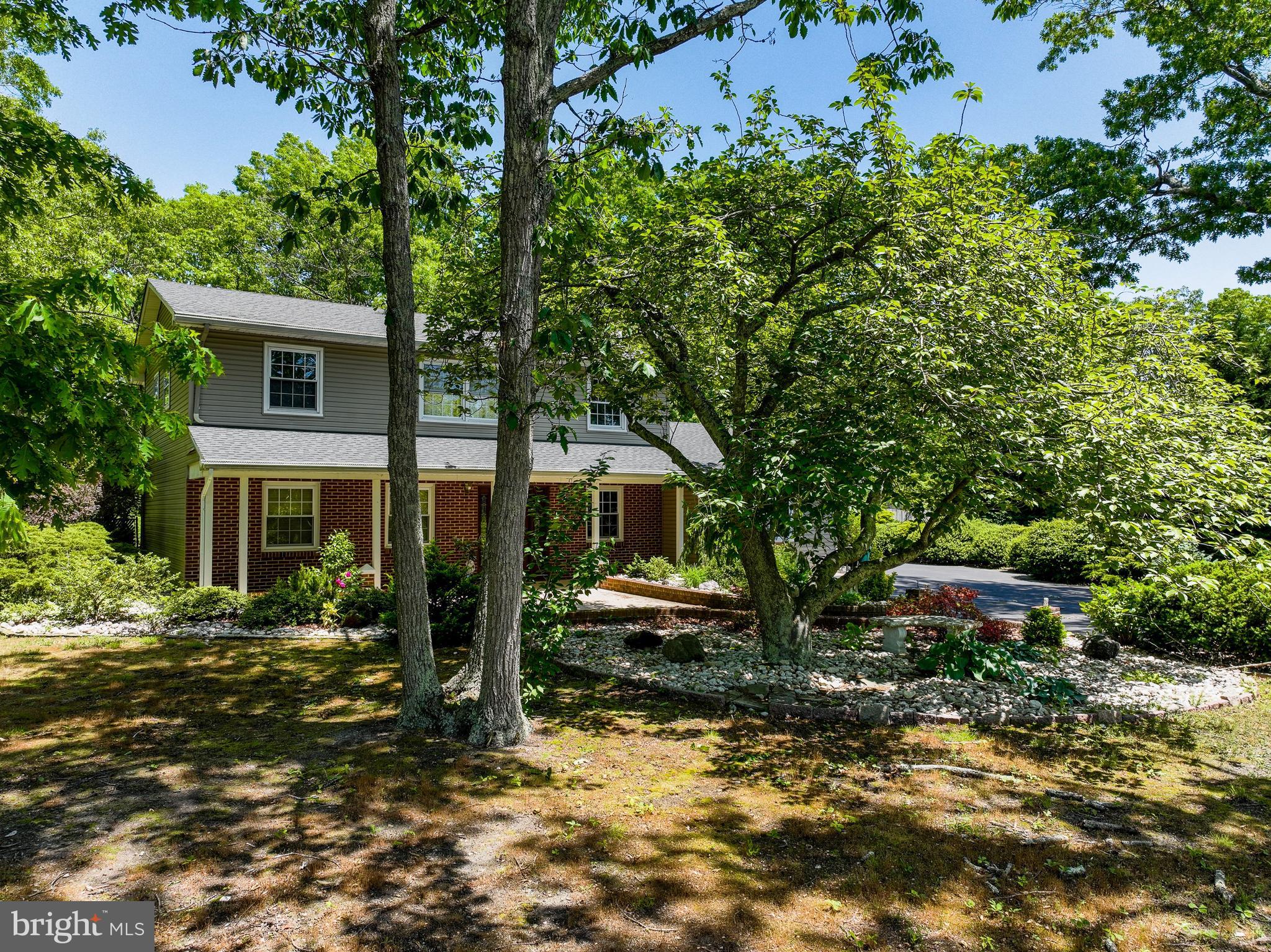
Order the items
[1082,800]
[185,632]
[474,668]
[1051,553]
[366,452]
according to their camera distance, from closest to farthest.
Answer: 1. [1082,800]
2. [474,668]
3. [185,632]
4. [366,452]
5. [1051,553]

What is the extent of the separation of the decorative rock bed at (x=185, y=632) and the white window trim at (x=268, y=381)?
4.97 meters

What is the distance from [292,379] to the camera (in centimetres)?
1521

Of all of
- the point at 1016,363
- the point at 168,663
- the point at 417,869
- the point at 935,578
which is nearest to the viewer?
the point at 417,869

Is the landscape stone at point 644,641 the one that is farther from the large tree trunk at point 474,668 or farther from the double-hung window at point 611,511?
the double-hung window at point 611,511

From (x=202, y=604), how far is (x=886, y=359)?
1167 centimetres

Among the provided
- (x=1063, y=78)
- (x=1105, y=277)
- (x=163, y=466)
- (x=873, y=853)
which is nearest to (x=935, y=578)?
(x=1105, y=277)

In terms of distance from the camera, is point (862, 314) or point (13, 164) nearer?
point (862, 314)

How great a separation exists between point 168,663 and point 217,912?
7.05 meters

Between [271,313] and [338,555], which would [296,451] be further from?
[271,313]

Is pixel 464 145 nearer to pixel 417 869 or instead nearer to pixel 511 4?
pixel 511 4

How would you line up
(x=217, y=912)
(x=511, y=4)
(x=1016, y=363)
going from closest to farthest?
(x=217, y=912) → (x=511, y=4) → (x=1016, y=363)

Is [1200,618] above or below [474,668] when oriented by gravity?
above

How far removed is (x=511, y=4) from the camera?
615cm

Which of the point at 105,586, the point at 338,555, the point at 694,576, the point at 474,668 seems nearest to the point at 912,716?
the point at 474,668
